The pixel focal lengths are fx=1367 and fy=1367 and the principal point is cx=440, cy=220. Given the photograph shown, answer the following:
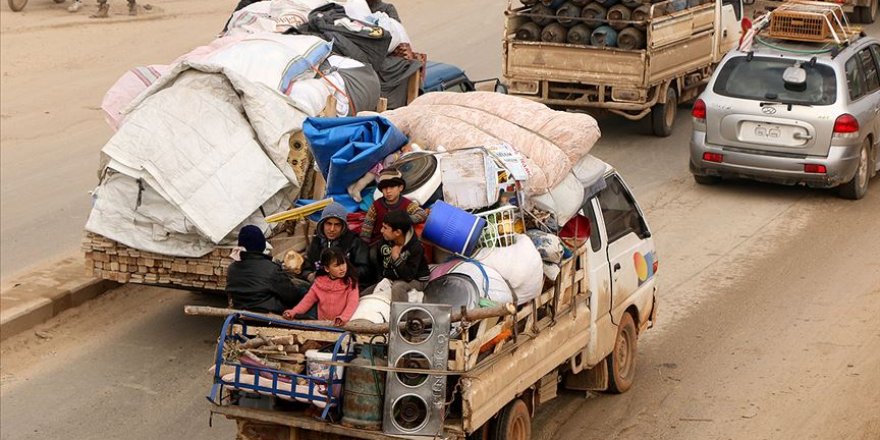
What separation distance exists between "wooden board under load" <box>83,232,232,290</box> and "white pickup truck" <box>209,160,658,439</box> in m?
2.07

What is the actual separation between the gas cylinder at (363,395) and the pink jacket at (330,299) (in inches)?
21.7

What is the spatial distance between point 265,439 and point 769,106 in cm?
933

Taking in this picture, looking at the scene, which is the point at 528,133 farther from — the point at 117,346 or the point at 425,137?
the point at 117,346

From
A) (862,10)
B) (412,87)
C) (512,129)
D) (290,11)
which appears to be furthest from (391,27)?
(862,10)

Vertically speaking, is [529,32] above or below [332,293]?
below

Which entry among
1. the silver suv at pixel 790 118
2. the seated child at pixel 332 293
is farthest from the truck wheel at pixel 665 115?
the seated child at pixel 332 293

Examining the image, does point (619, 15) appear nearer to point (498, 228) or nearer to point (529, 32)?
point (529, 32)

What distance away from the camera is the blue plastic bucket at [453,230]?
27.0ft

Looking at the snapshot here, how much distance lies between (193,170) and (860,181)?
28.1 feet

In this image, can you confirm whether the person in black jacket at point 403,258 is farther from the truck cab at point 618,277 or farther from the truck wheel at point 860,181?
the truck wheel at point 860,181

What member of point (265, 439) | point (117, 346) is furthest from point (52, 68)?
point (265, 439)

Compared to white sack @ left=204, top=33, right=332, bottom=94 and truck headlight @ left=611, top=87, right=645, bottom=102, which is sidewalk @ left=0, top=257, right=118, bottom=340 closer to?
white sack @ left=204, top=33, right=332, bottom=94

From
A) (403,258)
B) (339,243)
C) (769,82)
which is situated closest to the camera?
(403,258)

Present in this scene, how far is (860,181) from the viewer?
52.7 feet
